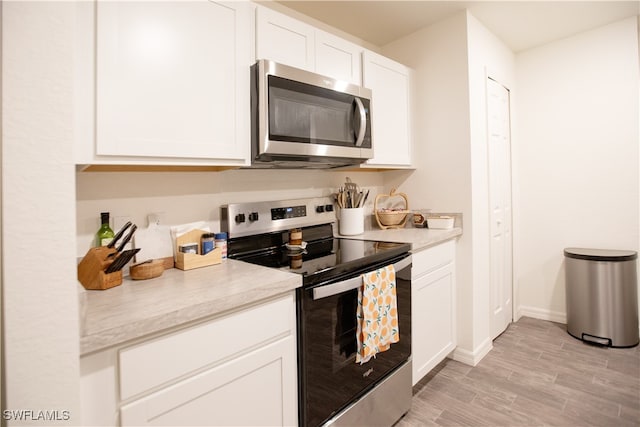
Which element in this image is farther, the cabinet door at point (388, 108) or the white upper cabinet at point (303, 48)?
the cabinet door at point (388, 108)

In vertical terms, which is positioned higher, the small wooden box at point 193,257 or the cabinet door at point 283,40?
the cabinet door at point 283,40

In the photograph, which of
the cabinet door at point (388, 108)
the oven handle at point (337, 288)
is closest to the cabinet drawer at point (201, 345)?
the oven handle at point (337, 288)

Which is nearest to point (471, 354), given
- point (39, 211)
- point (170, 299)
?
point (170, 299)

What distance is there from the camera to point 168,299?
3.35 ft

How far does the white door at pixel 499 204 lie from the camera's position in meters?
2.62

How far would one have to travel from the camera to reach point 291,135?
1.59 metres

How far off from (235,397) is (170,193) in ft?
3.08

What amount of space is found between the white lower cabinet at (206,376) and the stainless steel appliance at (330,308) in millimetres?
79

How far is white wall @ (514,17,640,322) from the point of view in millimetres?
2634

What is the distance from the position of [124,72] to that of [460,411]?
2.25m

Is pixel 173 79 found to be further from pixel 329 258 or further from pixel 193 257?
pixel 329 258

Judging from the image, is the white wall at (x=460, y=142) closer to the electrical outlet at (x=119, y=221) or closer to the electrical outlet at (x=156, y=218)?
the electrical outlet at (x=156, y=218)

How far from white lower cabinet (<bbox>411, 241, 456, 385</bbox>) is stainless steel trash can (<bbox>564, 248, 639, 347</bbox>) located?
1.16 meters

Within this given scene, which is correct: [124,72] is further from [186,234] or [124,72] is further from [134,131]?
[186,234]
